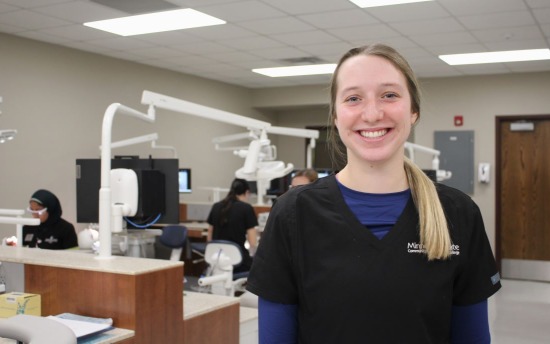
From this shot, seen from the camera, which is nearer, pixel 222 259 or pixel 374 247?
pixel 374 247

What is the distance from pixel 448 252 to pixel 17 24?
5287mm

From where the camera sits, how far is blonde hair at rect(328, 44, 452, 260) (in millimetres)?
1136

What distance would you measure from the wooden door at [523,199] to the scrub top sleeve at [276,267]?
744 centimetres

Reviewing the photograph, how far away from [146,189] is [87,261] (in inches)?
24.9

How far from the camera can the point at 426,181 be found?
1.23 meters

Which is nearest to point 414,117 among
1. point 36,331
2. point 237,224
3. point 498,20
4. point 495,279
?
point 495,279

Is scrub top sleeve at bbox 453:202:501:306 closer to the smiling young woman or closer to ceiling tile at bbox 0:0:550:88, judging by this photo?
the smiling young woman

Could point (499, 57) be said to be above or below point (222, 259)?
above

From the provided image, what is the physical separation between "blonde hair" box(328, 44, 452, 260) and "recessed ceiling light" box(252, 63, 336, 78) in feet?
20.7

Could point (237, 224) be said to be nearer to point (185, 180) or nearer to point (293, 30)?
point (293, 30)

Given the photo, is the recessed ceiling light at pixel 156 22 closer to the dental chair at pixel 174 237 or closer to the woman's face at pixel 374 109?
the dental chair at pixel 174 237

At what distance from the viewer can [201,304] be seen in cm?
305

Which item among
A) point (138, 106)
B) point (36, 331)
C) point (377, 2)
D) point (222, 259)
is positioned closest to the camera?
point (36, 331)

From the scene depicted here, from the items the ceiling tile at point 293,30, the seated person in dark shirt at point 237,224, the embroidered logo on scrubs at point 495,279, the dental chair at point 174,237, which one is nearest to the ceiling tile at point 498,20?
the ceiling tile at point 293,30
